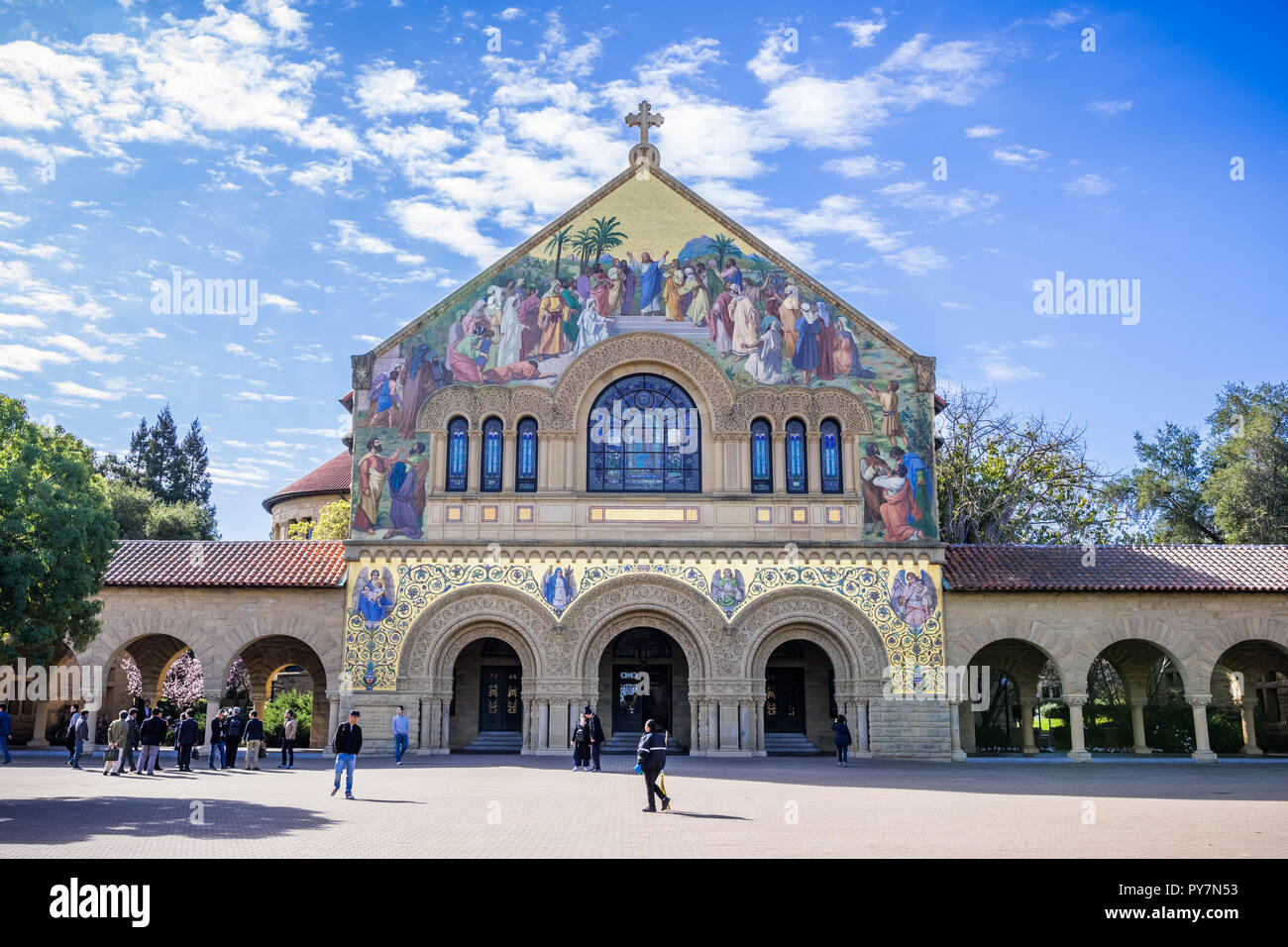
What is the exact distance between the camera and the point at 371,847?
12.6 m

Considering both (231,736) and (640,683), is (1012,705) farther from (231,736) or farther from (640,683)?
(231,736)

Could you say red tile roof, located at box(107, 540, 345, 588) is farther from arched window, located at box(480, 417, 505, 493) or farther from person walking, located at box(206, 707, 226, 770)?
arched window, located at box(480, 417, 505, 493)

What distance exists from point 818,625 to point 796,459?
180 inches

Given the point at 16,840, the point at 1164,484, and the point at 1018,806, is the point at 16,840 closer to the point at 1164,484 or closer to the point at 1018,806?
the point at 1018,806

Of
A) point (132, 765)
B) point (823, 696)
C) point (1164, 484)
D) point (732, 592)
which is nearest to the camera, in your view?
point (132, 765)

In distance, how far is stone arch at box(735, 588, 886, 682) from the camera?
29531 mm

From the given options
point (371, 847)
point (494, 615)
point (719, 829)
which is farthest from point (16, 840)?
point (494, 615)

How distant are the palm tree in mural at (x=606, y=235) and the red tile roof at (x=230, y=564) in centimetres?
1132

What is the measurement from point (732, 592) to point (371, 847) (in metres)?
17.9

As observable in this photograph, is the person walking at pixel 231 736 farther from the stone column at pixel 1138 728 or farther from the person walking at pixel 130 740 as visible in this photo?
the stone column at pixel 1138 728

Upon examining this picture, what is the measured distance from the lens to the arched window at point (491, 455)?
30547mm

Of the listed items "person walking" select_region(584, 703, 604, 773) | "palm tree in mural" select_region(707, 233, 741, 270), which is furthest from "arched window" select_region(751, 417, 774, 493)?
"person walking" select_region(584, 703, 604, 773)

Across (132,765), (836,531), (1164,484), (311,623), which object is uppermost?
(1164,484)

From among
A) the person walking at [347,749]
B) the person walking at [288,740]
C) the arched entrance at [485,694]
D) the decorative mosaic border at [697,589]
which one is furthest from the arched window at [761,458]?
the person walking at [347,749]
